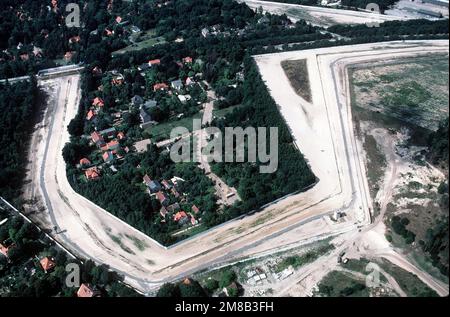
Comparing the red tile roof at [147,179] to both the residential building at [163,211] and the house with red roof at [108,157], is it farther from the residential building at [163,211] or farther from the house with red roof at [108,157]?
the house with red roof at [108,157]

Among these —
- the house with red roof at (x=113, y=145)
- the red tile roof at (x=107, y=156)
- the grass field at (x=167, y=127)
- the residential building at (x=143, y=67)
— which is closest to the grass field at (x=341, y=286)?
the grass field at (x=167, y=127)

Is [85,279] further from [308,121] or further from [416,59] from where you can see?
[416,59]

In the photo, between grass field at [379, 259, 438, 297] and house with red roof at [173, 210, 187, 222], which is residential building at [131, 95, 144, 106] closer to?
house with red roof at [173, 210, 187, 222]

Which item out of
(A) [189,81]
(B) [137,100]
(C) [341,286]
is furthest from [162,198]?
(A) [189,81]

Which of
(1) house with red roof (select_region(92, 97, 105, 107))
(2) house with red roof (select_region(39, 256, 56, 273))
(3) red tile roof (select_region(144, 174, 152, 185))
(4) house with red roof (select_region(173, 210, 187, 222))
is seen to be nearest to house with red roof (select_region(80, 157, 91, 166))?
(3) red tile roof (select_region(144, 174, 152, 185))

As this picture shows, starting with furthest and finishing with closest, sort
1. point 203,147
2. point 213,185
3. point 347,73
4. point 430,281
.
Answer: point 347,73 < point 203,147 < point 213,185 < point 430,281

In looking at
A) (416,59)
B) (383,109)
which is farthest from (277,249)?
(416,59)
